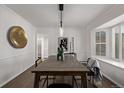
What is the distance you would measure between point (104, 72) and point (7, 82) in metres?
3.40

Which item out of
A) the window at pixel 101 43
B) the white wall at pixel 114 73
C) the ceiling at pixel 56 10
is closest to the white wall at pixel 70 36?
the window at pixel 101 43

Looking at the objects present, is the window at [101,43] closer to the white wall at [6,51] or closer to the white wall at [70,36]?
the white wall at [70,36]

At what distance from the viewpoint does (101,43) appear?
5738mm

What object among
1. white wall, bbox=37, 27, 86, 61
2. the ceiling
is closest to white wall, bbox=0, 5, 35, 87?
the ceiling

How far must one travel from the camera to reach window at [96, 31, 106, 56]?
18.1 feet

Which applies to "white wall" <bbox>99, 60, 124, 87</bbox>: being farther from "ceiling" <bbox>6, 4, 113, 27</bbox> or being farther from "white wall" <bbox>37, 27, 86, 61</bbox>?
"white wall" <bbox>37, 27, 86, 61</bbox>

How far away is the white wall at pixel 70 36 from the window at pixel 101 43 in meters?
2.07

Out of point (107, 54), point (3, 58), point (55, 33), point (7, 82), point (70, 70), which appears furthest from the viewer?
point (55, 33)

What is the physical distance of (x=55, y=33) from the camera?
8.08m

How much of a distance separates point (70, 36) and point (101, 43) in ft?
8.98

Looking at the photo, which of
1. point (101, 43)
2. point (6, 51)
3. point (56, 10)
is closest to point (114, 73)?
point (101, 43)

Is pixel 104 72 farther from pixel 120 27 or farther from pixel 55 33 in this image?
pixel 55 33

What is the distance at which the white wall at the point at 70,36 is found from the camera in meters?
8.05
